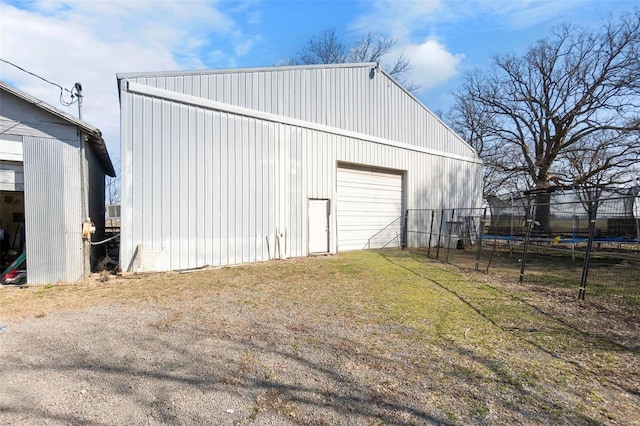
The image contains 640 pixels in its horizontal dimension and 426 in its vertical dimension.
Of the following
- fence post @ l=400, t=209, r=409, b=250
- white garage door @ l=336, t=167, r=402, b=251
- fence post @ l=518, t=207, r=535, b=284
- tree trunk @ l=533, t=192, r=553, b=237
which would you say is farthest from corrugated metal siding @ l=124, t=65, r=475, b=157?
fence post @ l=518, t=207, r=535, b=284

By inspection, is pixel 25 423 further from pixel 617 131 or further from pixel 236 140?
pixel 617 131

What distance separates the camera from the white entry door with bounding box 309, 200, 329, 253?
35.4 feet

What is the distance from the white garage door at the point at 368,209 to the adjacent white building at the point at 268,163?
5 centimetres

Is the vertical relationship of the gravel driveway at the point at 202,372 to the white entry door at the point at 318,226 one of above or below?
below

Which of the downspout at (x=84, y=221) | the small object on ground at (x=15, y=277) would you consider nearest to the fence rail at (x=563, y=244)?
the downspout at (x=84, y=221)

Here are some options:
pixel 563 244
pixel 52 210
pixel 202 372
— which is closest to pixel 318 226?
pixel 52 210

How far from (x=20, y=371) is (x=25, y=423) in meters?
1.01

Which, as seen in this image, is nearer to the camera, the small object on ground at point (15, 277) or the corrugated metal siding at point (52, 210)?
the corrugated metal siding at point (52, 210)

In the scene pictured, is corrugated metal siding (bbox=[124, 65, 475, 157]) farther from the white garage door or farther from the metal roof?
the white garage door

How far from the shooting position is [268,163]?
31.8 feet

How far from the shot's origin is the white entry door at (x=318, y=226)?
10.8 meters

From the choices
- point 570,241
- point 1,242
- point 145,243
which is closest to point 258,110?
point 145,243

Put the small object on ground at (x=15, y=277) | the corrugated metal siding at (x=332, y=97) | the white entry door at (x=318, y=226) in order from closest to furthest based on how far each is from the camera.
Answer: the small object on ground at (x=15, y=277) < the corrugated metal siding at (x=332, y=97) < the white entry door at (x=318, y=226)

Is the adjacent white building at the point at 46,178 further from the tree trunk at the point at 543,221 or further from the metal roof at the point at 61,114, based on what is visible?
the tree trunk at the point at 543,221
